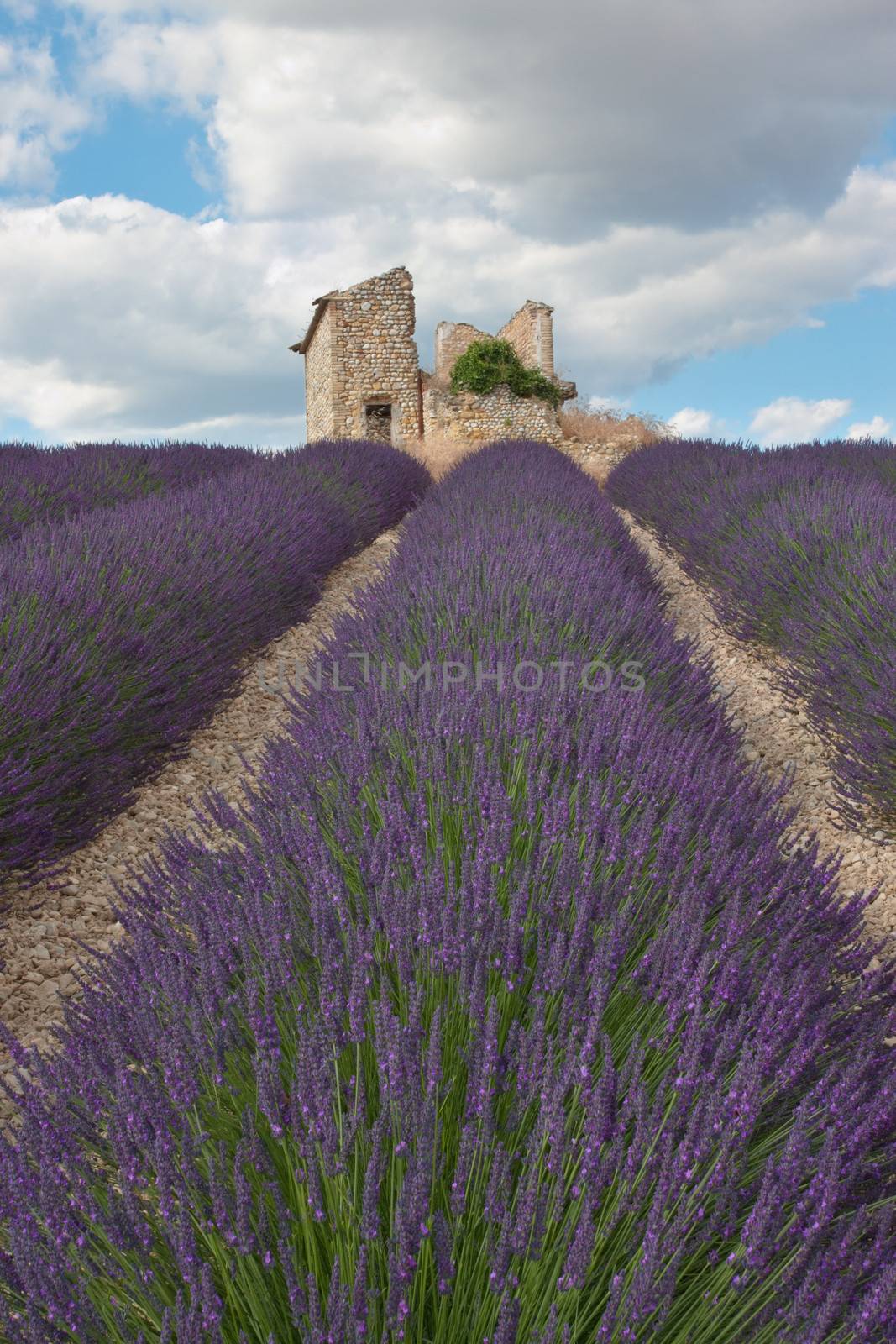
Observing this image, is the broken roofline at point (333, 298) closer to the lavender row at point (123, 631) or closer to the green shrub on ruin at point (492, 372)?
the green shrub on ruin at point (492, 372)

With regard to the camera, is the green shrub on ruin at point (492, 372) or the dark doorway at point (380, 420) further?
the dark doorway at point (380, 420)

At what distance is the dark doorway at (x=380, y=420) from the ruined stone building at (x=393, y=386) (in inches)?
1.0

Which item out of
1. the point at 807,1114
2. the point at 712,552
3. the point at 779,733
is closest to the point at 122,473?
the point at 712,552

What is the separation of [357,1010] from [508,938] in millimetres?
255

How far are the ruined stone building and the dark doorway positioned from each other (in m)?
0.03

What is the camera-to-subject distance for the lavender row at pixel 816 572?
3475 millimetres

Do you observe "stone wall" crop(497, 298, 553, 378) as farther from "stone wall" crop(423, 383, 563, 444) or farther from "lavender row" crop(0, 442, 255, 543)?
"lavender row" crop(0, 442, 255, 543)

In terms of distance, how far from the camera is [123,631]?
3.68 m

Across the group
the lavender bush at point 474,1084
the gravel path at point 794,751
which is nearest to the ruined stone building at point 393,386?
the gravel path at point 794,751

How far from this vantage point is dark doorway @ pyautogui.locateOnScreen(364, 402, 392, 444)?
17469 mm

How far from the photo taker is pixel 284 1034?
127 centimetres

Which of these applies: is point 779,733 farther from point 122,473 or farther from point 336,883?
point 122,473

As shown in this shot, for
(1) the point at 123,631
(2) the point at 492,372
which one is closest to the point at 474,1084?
(1) the point at 123,631

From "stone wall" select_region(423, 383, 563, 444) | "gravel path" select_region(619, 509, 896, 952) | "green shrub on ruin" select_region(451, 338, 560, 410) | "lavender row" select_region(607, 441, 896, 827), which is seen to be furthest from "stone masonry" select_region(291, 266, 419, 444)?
"gravel path" select_region(619, 509, 896, 952)
